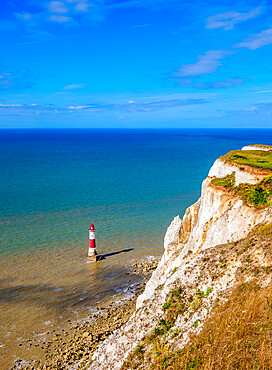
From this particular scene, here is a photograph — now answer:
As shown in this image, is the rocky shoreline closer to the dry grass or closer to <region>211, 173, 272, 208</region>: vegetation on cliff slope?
the dry grass

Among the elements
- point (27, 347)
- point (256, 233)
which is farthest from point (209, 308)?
point (27, 347)

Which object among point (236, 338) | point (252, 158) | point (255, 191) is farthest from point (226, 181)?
point (236, 338)

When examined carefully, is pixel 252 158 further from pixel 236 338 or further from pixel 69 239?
pixel 69 239

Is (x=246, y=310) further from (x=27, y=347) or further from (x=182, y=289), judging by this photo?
(x=27, y=347)

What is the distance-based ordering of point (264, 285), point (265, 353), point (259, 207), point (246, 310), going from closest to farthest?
point (265, 353), point (246, 310), point (264, 285), point (259, 207)

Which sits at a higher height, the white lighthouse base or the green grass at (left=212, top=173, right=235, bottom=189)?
the green grass at (left=212, top=173, right=235, bottom=189)

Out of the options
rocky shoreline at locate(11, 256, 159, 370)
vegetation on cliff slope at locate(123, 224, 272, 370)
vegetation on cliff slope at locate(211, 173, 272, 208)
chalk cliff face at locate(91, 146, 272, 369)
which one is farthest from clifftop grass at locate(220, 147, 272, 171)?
rocky shoreline at locate(11, 256, 159, 370)

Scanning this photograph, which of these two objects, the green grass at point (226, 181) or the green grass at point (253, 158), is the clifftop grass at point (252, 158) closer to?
the green grass at point (253, 158)
